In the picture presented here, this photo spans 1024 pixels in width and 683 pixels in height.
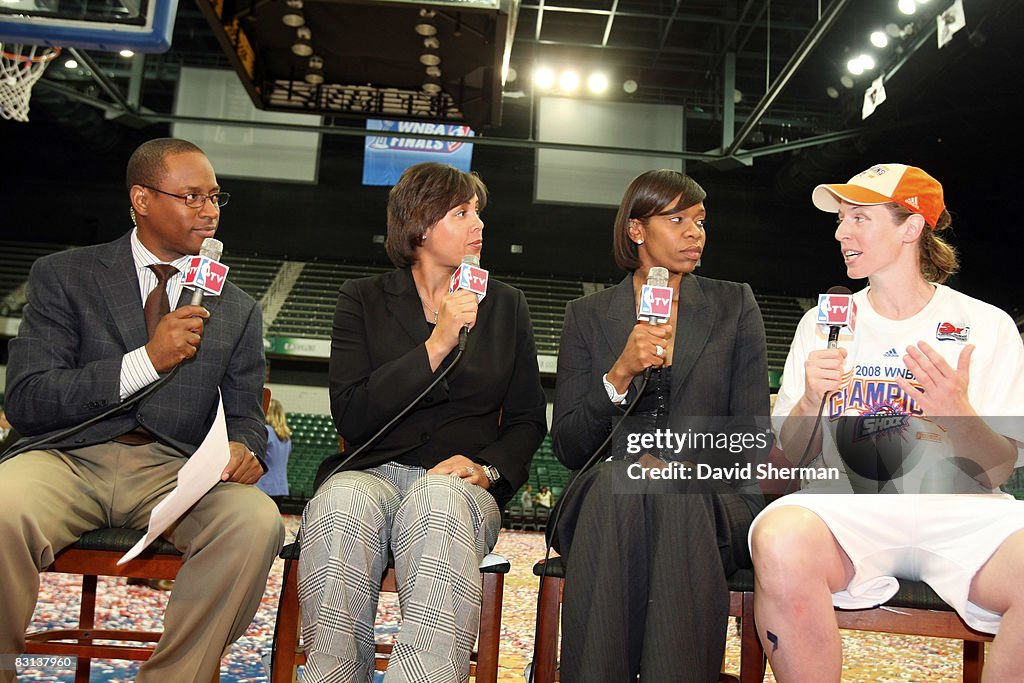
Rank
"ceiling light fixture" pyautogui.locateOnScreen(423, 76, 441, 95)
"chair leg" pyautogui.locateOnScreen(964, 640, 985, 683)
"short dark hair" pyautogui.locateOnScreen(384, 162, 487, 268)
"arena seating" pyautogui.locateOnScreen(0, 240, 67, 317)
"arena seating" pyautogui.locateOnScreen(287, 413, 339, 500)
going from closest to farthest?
"chair leg" pyautogui.locateOnScreen(964, 640, 985, 683), "short dark hair" pyautogui.locateOnScreen(384, 162, 487, 268), "ceiling light fixture" pyautogui.locateOnScreen(423, 76, 441, 95), "arena seating" pyautogui.locateOnScreen(287, 413, 339, 500), "arena seating" pyautogui.locateOnScreen(0, 240, 67, 317)

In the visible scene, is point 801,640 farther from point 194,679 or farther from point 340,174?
point 340,174

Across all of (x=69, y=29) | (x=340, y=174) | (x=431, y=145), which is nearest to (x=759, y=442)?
(x=69, y=29)

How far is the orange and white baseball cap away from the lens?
6.75ft

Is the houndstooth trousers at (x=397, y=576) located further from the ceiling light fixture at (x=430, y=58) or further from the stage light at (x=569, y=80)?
the stage light at (x=569, y=80)

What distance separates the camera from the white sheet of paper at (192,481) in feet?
5.90

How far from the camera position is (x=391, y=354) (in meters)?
2.32

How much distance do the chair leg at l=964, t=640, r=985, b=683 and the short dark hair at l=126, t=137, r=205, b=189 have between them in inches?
89.9

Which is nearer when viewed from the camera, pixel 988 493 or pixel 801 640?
pixel 801 640

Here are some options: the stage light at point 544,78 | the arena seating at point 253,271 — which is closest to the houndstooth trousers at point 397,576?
the stage light at point 544,78

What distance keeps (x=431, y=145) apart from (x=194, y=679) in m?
13.3

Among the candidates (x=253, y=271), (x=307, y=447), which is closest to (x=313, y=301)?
(x=253, y=271)

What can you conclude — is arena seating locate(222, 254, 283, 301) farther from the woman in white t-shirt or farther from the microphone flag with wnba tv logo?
the woman in white t-shirt

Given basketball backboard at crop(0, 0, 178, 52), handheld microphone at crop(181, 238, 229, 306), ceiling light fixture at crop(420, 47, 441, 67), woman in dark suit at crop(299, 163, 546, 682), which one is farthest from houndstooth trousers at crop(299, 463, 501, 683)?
ceiling light fixture at crop(420, 47, 441, 67)

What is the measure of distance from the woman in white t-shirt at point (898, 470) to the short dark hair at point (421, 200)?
100 centimetres
